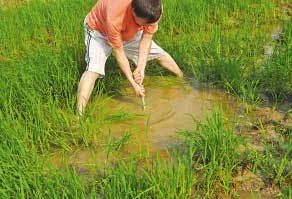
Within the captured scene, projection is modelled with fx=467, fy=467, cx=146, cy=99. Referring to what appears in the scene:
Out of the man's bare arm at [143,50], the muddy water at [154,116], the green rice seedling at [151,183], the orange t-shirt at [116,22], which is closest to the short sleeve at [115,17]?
the orange t-shirt at [116,22]

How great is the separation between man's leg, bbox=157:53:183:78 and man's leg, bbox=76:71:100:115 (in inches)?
27.0

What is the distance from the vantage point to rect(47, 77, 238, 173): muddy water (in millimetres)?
3059

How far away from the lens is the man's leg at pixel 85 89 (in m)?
3.46

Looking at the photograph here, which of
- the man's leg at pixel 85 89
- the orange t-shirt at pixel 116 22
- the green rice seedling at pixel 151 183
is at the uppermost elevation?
the orange t-shirt at pixel 116 22

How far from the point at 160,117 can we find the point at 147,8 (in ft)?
3.02

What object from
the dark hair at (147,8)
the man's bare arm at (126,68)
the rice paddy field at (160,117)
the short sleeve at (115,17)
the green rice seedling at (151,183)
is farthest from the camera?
the man's bare arm at (126,68)

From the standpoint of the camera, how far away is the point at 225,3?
5555 millimetres

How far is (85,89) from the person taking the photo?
350cm

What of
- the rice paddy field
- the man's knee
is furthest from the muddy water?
the man's knee

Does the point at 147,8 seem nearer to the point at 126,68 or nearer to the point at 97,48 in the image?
the point at 126,68

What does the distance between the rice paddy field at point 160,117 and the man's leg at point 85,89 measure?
7cm

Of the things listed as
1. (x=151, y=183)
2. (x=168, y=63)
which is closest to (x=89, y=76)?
(x=168, y=63)

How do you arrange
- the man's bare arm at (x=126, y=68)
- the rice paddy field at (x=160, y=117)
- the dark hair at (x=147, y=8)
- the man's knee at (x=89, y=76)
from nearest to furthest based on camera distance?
the rice paddy field at (x=160, y=117) → the dark hair at (x=147, y=8) → the man's bare arm at (x=126, y=68) → the man's knee at (x=89, y=76)

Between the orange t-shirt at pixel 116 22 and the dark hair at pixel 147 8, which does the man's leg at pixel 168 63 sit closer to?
the orange t-shirt at pixel 116 22
